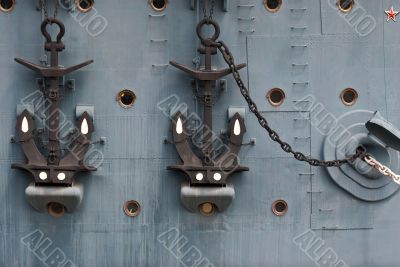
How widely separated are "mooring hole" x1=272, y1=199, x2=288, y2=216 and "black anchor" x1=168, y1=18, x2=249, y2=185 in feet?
1.96

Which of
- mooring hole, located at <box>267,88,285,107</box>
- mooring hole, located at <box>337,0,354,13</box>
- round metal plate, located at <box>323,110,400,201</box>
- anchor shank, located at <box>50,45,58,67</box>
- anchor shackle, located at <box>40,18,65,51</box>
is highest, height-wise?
mooring hole, located at <box>337,0,354,13</box>

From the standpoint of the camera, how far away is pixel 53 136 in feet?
27.3

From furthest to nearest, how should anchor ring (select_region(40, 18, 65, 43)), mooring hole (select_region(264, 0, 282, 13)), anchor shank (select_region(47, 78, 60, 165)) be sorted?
mooring hole (select_region(264, 0, 282, 13)) → anchor shank (select_region(47, 78, 60, 165)) → anchor ring (select_region(40, 18, 65, 43))

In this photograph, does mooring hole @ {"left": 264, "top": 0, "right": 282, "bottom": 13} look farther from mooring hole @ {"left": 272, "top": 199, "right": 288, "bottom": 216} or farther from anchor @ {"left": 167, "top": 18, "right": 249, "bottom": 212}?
mooring hole @ {"left": 272, "top": 199, "right": 288, "bottom": 216}

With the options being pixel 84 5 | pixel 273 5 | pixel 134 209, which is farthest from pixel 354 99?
pixel 84 5

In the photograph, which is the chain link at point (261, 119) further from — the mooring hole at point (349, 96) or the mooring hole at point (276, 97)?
the mooring hole at point (349, 96)

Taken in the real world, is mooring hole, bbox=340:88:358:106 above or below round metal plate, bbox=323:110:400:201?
above

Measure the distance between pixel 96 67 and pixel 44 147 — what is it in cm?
107

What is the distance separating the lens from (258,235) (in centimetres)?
859

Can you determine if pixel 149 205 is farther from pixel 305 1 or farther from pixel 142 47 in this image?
pixel 305 1

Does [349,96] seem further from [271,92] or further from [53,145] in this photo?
[53,145]

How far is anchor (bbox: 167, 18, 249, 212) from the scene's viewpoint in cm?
824

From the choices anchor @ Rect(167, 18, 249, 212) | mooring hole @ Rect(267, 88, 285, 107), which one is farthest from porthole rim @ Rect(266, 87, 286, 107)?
anchor @ Rect(167, 18, 249, 212)

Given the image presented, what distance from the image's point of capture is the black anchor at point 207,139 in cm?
824
